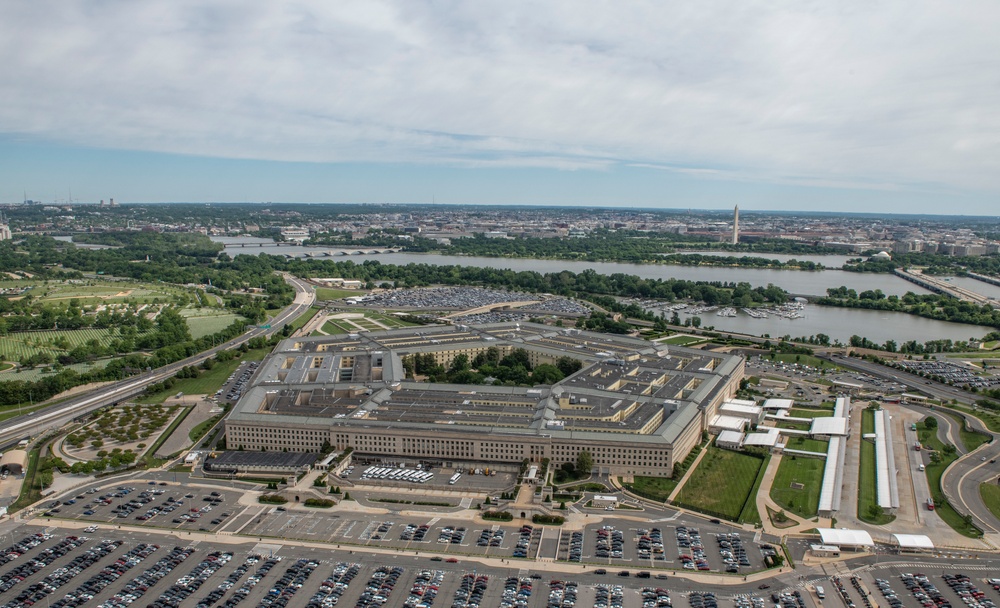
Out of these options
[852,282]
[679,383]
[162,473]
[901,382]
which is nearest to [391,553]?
[162,473]

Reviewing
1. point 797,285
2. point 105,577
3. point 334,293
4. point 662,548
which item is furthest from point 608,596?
Result: point 797,285

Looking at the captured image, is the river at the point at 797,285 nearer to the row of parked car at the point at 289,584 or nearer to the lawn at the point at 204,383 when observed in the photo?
the lawn at the point at 204,383

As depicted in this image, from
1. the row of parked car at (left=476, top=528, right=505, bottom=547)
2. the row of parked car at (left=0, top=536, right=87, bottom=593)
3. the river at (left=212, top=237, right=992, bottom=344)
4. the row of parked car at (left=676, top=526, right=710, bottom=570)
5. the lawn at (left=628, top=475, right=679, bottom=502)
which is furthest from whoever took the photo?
the river at (left=212, top=237, right=992, bottom=344)

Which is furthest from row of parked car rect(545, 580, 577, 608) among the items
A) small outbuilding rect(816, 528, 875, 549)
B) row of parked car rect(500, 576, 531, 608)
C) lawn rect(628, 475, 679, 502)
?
Answer: small outbuilding rect(816, 528, 875, 549)

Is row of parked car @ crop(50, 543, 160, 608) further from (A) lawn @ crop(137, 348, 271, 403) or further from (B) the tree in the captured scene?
(A) lawn @ crop(137, 348, 271, 403)

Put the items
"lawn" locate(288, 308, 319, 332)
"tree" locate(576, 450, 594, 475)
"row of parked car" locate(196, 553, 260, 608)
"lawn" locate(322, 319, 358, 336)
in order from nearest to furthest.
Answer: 1. "row of parked car" locate(196, 553, 260, 608)
2. "tree" locate(576, 450, 594, 475)
3. "lawn" locate(322, 319, 358, 336)
4. "lawn" locate(288, 308, 319, 332)

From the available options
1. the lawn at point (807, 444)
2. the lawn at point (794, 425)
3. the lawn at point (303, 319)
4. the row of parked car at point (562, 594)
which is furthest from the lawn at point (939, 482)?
the lawn at point (303, 319)

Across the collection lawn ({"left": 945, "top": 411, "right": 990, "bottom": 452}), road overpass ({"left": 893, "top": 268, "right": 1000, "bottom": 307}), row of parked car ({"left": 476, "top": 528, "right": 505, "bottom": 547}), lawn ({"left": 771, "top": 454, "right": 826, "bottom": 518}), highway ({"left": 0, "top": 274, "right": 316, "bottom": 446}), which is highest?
road overpass ({"left": 893, "top": 268, "right": 1000, "bottom": 307})
